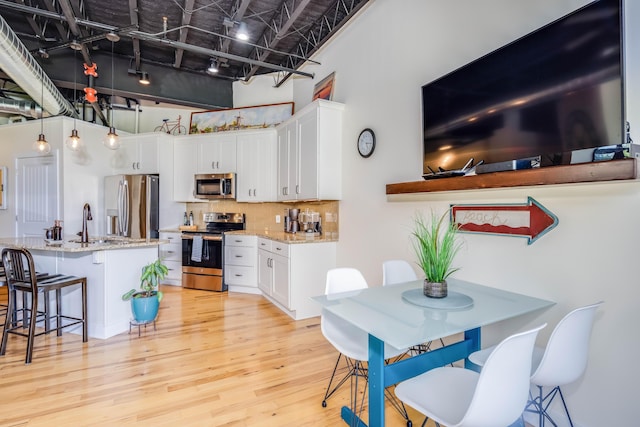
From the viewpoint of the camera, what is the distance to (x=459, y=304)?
1.75 m

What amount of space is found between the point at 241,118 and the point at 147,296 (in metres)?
3.29

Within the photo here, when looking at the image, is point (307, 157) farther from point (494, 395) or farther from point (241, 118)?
point (494, 395)

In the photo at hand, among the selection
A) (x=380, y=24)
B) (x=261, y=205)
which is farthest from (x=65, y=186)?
(x=380, y=24)

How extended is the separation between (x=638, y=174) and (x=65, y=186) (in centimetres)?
666

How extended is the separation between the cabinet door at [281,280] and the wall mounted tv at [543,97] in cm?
214

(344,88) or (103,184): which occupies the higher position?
(344,88)

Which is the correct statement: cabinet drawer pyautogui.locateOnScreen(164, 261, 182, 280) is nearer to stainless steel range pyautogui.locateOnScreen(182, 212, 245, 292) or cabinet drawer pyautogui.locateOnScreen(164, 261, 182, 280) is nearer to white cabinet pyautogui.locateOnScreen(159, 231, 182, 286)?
white cabinet pyautogui.locateOnScreen(159, 231, 182, 286)

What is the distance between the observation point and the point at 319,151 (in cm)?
381

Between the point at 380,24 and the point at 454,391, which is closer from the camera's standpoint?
the point at 454,391

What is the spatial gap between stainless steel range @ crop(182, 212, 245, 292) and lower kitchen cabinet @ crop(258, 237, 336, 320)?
3.65 ft

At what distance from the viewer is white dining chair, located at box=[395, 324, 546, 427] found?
116 centimetres

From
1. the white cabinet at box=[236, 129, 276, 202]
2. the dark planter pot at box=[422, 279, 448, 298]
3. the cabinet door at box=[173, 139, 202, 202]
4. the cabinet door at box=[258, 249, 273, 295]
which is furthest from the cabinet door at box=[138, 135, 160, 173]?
the dark planter pot at box=[422, 279, 448, 298]

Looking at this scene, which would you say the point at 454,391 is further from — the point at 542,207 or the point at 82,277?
the point at 82,277

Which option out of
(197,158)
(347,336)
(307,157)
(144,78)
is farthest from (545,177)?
(144,78)
